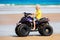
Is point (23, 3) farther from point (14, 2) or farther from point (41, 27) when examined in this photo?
point (41, 27)

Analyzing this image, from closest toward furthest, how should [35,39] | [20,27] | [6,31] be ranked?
[35,39] < [20,27] < [6,31]

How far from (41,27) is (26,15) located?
2.72 ft

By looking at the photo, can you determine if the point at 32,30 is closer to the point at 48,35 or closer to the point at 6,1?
the point at 48,35

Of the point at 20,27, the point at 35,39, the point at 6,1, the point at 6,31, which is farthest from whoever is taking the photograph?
the point at 6,1

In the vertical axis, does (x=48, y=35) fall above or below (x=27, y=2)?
below

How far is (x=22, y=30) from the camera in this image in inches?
559

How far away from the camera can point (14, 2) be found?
3872 cm

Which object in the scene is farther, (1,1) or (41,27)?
(1,1)

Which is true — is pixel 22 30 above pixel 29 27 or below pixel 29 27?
below

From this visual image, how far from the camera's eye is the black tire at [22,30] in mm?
14109

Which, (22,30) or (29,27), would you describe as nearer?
(22,30)

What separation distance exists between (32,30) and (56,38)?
5.60 ft

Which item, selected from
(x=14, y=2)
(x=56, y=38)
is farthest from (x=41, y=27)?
(x=14, y=2)

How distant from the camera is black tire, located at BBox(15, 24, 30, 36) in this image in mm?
14109
